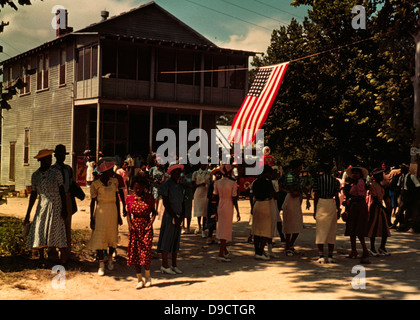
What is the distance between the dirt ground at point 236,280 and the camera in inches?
270

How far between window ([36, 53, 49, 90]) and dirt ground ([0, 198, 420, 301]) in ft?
72.7

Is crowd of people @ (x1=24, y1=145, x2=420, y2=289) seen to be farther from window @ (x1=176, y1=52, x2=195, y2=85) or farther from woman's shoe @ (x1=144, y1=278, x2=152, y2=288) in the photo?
window @ (x1=176, y1=52, x2=195, y2=85)

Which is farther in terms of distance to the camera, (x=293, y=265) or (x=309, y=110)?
(x=309, y=110)

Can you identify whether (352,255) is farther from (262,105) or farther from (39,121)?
(39,121)

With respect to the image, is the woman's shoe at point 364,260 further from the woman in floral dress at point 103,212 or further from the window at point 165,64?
the window at point 165,64

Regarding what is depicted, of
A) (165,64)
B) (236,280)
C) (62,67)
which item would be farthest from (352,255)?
(62,67)

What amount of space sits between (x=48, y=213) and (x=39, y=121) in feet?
77.1

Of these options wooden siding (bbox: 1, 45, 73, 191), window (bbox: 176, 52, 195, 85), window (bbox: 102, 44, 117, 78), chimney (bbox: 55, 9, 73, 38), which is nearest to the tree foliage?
window (bbox: 176, 52, 195, 85)

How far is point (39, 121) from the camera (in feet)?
99.0

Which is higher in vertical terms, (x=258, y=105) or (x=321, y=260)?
(x=258, y=105)

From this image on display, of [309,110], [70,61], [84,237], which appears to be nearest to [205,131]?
[309,110]

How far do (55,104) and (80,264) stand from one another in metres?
21.3

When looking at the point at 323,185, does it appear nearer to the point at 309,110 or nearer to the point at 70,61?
the point at 309,110

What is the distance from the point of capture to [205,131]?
2988 centimetres
